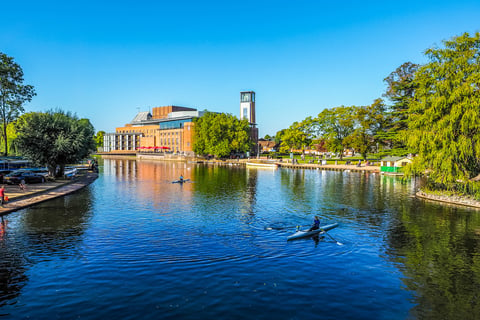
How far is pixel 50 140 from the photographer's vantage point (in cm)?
5228

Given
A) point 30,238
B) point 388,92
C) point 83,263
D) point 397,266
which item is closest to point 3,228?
point 30,238

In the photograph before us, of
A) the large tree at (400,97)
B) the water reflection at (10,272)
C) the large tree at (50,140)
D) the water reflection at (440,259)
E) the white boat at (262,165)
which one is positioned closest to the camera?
the water reflection at (440,259)

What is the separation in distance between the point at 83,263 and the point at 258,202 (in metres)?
25.1

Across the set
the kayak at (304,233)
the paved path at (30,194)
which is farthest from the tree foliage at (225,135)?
the kayak at (304,233)

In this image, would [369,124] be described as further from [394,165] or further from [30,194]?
[30,194]

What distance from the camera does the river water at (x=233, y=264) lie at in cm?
1452

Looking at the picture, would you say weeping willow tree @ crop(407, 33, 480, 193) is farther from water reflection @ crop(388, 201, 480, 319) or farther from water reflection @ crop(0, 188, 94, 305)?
water reflection @ crop(0, 188, 94, 305)

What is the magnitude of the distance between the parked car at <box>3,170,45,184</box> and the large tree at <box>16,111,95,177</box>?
11.7 feet

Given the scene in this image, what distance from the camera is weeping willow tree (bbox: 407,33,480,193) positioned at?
1441 inches

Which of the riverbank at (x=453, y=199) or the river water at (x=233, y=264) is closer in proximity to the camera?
the river water at (x=233, y=264)

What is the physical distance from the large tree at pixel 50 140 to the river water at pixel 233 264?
60.8 ft

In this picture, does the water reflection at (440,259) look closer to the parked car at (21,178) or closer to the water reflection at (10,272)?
the water reflection at (10,272)

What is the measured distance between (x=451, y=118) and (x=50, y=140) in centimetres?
5609

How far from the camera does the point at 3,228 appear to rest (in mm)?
25797
